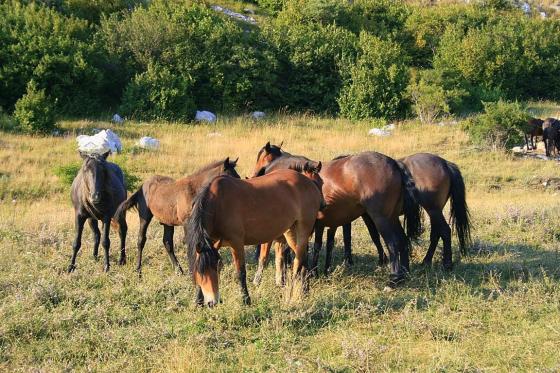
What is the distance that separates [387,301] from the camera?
6.19 meters

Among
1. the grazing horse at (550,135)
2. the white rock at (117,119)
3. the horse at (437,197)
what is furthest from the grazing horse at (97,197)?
the grazing horse at (550,135)

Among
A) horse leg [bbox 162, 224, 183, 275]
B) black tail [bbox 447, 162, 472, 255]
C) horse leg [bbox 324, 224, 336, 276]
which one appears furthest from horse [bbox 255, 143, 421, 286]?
horse leg [bbox 162, 224, 183, 275]

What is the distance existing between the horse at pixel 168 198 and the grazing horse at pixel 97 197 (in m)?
0.29

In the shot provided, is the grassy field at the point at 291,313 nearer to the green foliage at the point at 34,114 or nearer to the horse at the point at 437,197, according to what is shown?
the horse at the point at 437,197

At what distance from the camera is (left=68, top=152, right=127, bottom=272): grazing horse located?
7535 millimetres

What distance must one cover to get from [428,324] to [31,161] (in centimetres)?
1480

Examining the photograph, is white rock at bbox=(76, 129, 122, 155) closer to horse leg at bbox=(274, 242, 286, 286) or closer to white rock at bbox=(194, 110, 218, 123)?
white rock at bbox=(194, 110, 218, 123)

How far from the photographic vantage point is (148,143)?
19.3 metres

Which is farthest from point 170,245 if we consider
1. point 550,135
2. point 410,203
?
point 550,135

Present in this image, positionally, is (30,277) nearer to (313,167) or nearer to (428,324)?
(313,167)

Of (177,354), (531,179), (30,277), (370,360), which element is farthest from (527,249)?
(531,179)

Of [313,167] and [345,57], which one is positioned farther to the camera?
[345,57]

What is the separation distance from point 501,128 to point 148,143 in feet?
41.1

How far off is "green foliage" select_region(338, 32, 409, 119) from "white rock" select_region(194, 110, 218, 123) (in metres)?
6.56
